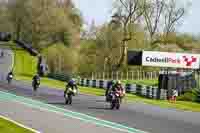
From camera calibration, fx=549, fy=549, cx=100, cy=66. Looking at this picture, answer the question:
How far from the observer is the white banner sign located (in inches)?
1989

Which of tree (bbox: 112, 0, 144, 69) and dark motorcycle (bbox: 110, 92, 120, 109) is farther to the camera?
tree (bbox: 112, 0, 144, 69)

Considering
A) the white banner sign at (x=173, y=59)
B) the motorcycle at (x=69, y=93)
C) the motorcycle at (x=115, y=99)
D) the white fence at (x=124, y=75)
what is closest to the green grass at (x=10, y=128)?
the motorcycle at (x=115, y=99)

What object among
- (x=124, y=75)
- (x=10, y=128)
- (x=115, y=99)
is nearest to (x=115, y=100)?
(x=115, y=99)

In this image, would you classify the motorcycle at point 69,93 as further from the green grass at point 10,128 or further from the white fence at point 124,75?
the white fence at point 124,75

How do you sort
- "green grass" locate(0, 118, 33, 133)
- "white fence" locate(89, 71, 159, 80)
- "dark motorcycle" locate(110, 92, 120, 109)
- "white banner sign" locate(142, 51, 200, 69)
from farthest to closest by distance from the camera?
"white fence" locate(89, 71, 159, 80), "white banner sign" locate(142, 51, 200, 69), "dark motorcycle" locate(110, 92, 120, 109), "green grass" locate(0, 118, 33, 133)

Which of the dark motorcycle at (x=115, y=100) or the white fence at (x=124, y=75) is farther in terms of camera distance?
the white fence at (x=124, y=75)

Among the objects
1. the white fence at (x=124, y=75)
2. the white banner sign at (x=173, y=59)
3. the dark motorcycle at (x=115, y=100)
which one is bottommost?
the dark motorcycle at (x=115, y=100)

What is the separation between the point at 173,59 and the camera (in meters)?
51.0

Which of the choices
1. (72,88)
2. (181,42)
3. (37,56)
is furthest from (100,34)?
(72,88)

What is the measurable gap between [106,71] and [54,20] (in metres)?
13.1

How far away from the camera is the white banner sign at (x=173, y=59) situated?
50531 millimetres

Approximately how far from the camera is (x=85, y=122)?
67.5 feet

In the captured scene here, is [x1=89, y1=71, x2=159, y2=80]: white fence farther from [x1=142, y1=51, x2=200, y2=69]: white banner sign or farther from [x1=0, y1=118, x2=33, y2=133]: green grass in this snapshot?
[x1=0, y1=118, x2=33, y2=133]: green grass

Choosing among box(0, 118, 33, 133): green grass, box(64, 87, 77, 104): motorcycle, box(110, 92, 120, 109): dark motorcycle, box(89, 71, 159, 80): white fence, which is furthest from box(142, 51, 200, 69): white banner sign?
box(0, 118, 33, 133): green grass
